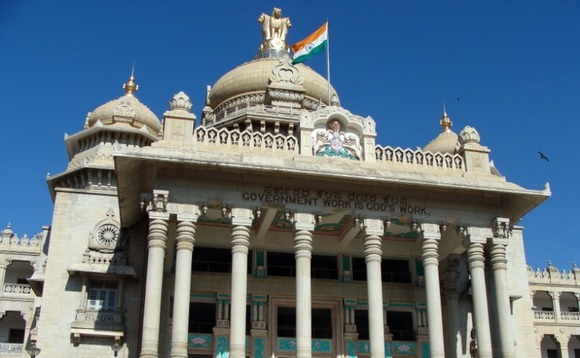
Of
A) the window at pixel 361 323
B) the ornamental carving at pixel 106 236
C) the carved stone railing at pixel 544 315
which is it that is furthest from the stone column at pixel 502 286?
the carved stone railing at pixel 544 315

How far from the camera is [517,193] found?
26.3m

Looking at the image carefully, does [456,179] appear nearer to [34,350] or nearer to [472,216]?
[472,216]

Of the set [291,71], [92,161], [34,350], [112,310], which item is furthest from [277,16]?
[34,350]

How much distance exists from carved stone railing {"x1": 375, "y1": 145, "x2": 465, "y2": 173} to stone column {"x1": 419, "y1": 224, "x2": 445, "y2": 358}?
8.68 feet

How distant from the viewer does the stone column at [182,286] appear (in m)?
22.4

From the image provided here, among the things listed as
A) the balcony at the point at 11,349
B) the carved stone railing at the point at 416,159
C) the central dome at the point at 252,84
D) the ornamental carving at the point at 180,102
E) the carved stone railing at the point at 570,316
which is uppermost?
the central dome at the point at 252,84

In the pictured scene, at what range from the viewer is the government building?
79.9ft

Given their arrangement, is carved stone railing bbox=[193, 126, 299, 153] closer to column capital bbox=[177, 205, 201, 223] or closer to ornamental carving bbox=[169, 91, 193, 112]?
ornamental carving bbox=[169, 91, 193, 112]

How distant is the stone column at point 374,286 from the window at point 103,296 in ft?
35.8

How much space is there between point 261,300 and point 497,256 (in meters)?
9.83

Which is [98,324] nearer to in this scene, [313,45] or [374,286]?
[374,286]

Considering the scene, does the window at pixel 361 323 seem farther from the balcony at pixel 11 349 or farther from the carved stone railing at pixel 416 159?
the balcony at pixel 11 349

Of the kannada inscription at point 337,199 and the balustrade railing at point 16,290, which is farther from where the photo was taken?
the balustrade railing at point 16,290

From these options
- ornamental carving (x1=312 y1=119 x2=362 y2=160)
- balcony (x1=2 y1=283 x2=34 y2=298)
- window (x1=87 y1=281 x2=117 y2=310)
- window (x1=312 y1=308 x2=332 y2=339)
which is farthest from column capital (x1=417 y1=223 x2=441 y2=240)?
balcony (x1=2 y1=283 x2=34 y2=298)
